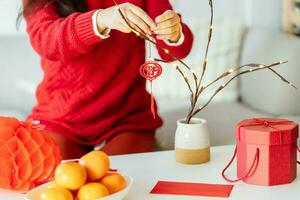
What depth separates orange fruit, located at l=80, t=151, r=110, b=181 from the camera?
3.46 ft

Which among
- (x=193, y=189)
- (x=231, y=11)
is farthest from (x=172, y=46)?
(x=231, y=11)

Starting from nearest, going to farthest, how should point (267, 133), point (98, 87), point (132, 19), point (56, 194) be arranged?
point (56, 194), point (267, 133), point (132, 19), point (98, 87)

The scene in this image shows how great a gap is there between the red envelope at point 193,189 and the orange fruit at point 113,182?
84 millimetres

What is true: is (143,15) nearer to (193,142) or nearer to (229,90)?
(193,142)

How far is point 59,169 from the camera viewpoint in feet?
3.43

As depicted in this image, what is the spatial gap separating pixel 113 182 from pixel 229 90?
1.41m

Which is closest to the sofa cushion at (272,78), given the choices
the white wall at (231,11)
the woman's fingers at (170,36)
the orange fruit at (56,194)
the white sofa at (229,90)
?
the white sofa at (229,90)

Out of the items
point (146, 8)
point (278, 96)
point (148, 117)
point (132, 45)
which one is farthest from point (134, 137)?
point (278, 96)

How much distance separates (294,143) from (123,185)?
0.35 meters

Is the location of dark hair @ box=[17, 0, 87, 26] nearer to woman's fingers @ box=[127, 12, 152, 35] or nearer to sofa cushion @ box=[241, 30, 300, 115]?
woman's fingers @ box=[127, 12, 152, 35]

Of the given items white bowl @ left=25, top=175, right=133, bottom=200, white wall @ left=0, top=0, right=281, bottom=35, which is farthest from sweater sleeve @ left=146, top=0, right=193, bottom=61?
white wall @ left=0, top=0, right=281, bottom=35

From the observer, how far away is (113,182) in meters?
1.05

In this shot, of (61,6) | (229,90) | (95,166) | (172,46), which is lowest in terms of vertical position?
(229,90)

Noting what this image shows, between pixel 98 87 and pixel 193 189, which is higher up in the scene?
pixel 98 87
